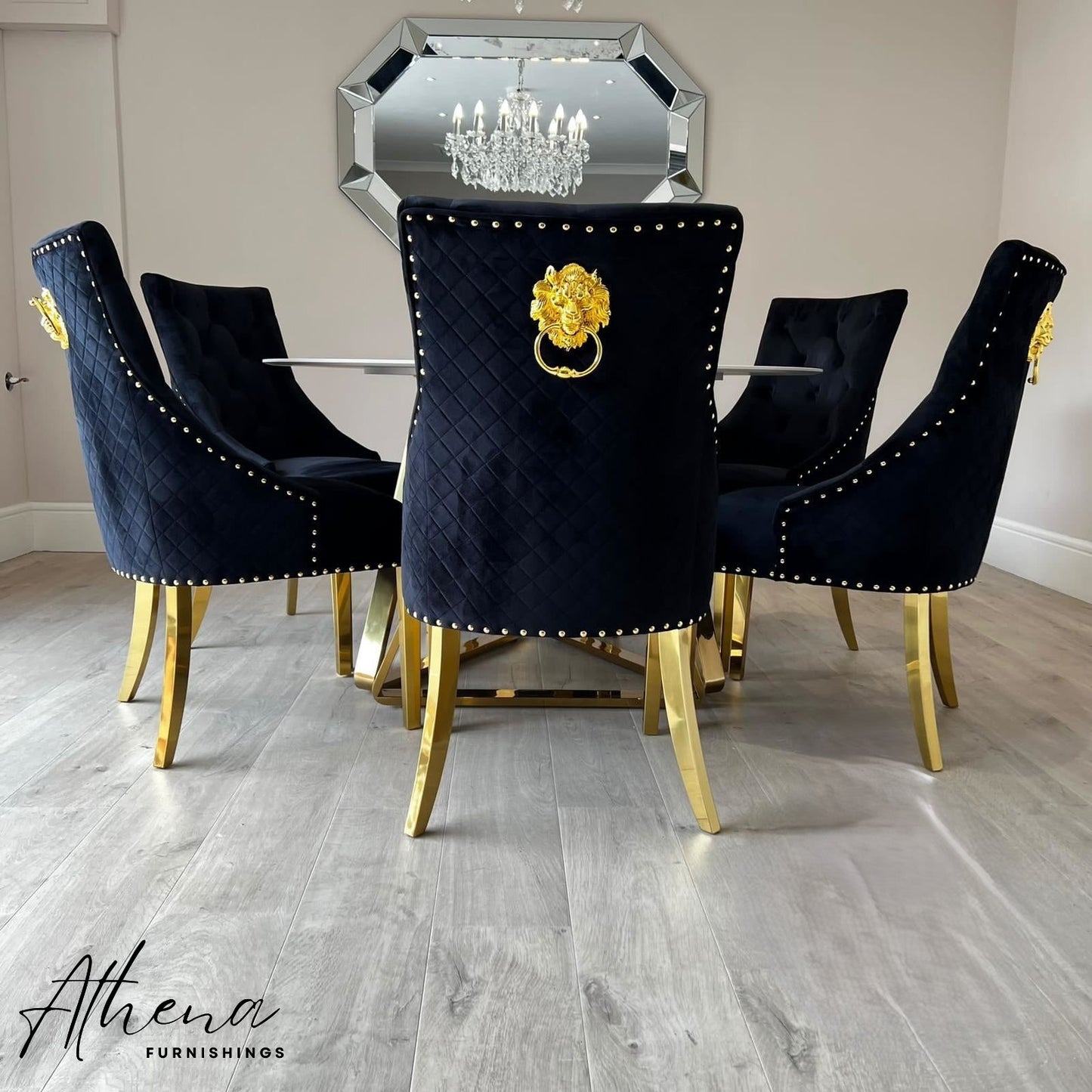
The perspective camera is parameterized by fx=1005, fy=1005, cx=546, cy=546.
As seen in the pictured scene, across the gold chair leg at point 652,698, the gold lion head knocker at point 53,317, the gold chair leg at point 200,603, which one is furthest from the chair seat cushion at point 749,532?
the gold lion head knocker at point 53,317

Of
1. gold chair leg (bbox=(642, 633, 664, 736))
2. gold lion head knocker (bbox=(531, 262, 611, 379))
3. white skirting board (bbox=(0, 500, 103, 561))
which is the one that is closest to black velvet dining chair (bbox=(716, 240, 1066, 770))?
gold chair leg (bbox=(642, 633, 664, 736))

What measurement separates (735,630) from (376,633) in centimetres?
92

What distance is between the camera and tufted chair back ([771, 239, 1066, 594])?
1.74m

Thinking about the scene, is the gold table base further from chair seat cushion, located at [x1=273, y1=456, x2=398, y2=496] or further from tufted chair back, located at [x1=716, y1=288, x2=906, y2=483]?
tufted chair back, located at [x1=716, y1=288, x2=906, y2=483]

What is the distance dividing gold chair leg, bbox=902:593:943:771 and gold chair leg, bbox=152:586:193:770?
134 cm

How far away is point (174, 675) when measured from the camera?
72.4 inches

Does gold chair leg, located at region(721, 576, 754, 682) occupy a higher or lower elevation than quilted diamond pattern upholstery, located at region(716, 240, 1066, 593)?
lower

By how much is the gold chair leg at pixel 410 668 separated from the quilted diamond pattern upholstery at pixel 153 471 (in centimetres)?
20

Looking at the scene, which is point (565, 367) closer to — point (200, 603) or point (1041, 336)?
point (1041, 336)

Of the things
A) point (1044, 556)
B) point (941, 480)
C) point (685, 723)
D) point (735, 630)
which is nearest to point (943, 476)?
point (941, 480)

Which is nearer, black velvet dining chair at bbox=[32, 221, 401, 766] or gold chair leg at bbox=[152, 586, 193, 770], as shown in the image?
black velvet dining chair at bbox=[32, 221, 401, 766]

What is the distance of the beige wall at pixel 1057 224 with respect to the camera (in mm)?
3619

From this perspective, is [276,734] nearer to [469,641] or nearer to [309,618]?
[469,641]

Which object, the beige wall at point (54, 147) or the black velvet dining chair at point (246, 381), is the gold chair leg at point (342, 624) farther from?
the beige wall at point (54, 147)
